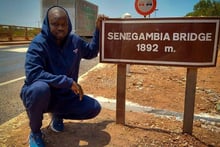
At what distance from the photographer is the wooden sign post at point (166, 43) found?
267 centimetres

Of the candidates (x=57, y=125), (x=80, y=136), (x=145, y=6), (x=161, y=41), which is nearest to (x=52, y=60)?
(x=57, y=125)

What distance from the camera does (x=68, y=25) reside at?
2.76 meters

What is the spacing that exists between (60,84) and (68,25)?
29.7 inches

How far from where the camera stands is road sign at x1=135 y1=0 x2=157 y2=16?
677 cm

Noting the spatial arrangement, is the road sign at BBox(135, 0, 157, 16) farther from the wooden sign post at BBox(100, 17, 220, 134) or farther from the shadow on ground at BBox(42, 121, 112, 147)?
the shadow on ground at BBox(42, 121, 112, 147)

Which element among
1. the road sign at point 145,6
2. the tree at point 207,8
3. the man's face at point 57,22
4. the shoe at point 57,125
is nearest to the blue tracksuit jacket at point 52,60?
the man's face at point 57,22

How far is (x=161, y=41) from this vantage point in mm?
2803

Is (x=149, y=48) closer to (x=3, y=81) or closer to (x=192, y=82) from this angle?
(x=192, y=82)

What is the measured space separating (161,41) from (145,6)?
4342mm

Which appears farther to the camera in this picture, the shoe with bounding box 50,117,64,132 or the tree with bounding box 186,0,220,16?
the tree with bounding box 186,0,220,16

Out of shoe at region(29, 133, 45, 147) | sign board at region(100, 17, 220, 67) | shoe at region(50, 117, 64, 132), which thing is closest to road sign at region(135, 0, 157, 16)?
sign board at region(100, 17, 220, 67)

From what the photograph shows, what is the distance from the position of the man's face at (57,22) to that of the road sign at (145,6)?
4.58 metres

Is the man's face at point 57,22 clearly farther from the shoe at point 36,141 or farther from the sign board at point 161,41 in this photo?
the shoe at point 36,141

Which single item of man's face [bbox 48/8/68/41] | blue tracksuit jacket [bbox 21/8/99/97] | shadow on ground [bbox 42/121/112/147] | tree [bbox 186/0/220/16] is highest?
tree [bbox 186/0/220/16]
